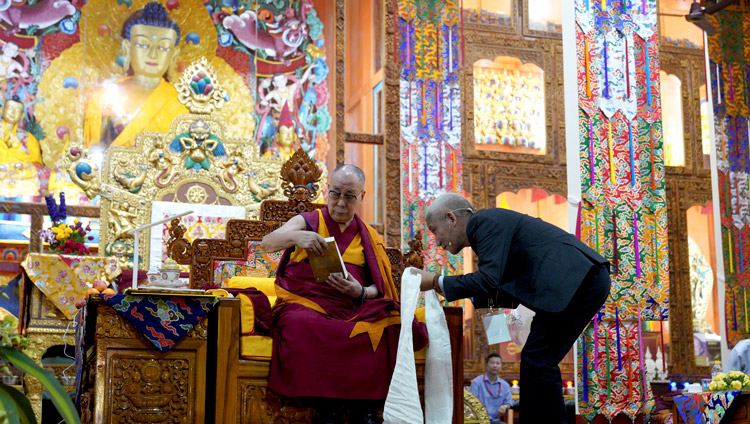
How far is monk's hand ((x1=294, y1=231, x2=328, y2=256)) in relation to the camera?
3.51 metres

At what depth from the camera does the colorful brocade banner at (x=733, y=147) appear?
716 centimetres

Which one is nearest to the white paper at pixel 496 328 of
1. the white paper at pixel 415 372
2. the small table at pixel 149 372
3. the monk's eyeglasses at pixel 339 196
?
the white paper at pixel 415 372

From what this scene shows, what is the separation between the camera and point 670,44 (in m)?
10.7

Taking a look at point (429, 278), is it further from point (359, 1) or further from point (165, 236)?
point (359, 1)

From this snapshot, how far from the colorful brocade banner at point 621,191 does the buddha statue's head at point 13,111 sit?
5.48 m

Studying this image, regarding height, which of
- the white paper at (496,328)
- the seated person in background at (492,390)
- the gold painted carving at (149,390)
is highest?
the white paper at (496,328)

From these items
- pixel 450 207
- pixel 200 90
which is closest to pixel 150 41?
pixel 200 90

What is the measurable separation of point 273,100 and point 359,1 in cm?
170

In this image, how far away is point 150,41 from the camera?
Answer: 843 cm

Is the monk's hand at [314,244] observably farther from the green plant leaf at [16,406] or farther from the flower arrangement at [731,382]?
the flower arrangement at [731,382]

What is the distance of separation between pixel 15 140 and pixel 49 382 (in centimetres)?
745

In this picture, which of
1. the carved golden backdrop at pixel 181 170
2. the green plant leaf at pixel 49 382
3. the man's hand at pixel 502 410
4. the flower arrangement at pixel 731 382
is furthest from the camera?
the carved golden backdrop at pixel 181 170

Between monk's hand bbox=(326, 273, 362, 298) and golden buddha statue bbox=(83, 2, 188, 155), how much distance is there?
16.8 ft

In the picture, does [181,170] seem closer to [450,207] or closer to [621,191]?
[621,191]
